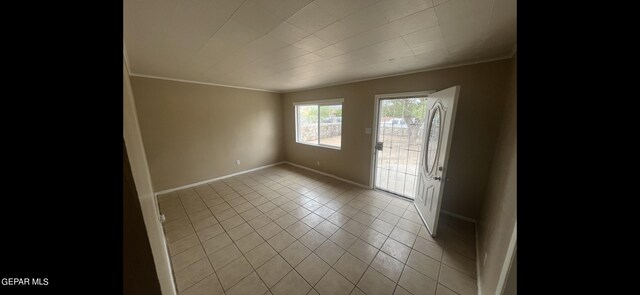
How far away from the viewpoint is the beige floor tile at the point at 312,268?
1608 millimetres

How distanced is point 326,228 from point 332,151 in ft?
6.33

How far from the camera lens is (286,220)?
8.07 feet

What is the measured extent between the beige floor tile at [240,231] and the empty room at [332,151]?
0.02m

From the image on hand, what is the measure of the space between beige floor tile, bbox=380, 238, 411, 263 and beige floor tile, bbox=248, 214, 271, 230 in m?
1.49

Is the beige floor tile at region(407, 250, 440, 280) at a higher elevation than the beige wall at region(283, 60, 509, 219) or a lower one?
lower

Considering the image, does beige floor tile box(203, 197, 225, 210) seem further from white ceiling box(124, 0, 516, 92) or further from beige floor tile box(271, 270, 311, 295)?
white ceiling box(124, 0, 516, 92)

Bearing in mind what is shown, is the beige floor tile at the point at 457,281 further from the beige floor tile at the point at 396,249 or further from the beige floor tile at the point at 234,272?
the beige floor tile at the point at 234,272

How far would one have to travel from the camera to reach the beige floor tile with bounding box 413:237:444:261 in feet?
6.09

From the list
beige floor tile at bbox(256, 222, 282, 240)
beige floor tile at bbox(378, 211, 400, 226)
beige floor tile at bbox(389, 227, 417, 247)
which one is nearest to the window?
beige floor tile at bbox(378, 211, 400, 226)

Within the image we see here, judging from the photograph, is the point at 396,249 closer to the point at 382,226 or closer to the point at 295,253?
the point at 382,226

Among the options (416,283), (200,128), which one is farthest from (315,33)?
(200,128)

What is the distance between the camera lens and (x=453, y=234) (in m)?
2.18
